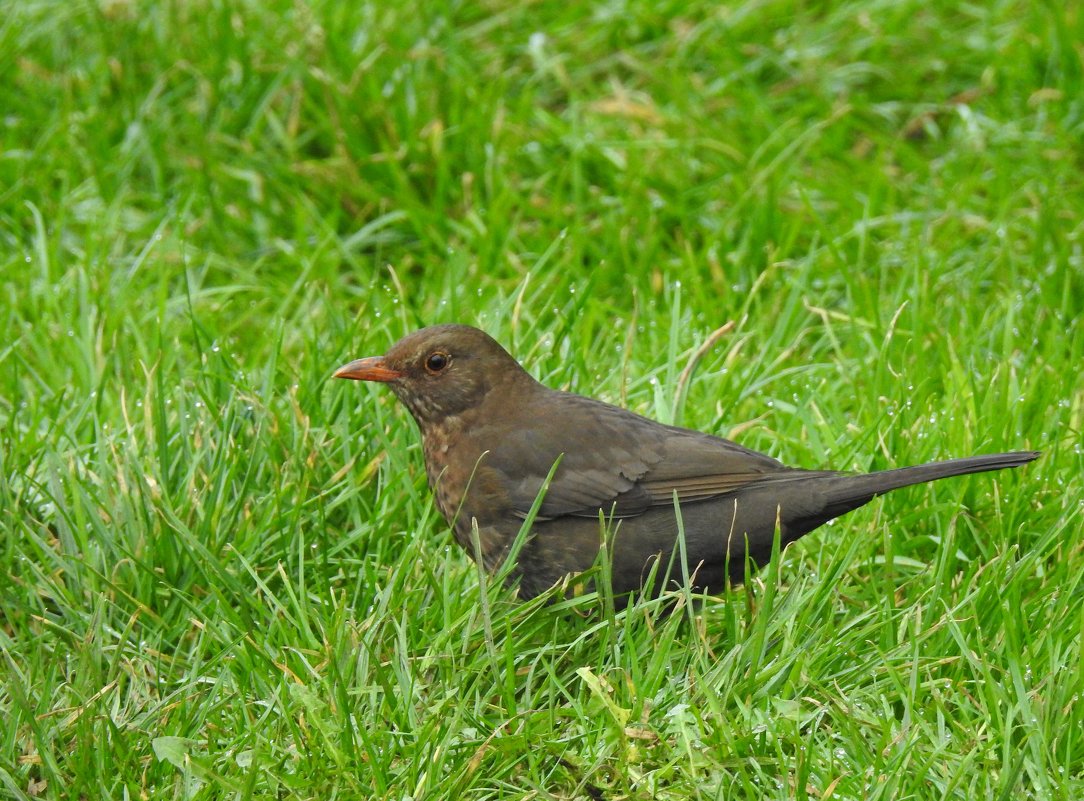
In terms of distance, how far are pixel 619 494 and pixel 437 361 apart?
24.4 inches

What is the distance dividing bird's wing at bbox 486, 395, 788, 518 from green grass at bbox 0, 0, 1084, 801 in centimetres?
26

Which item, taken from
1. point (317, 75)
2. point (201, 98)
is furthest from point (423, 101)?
point (201, 98)

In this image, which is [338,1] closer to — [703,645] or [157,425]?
[157,425]

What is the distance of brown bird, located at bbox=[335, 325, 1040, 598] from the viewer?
3.56m

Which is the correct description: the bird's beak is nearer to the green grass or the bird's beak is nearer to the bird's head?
the bird's head

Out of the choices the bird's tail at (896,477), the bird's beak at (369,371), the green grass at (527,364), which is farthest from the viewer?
the bird's beak at (369,371)

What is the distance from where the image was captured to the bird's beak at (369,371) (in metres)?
3.80

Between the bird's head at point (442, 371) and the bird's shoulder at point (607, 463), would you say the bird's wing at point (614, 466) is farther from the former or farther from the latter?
the bird's head at point (442, 371)

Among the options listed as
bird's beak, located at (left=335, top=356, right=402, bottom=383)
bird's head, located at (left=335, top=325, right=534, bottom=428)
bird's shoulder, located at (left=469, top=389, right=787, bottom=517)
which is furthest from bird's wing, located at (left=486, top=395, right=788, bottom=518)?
bird's beak, located at (left=335, top=356, right=402, bottom=383)

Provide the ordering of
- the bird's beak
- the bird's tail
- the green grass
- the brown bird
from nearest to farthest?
the green grass → the bird's tail → the brown bird → the bird's beak

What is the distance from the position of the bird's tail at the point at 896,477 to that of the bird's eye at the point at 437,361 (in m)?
1.04

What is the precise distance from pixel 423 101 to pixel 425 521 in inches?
95.0

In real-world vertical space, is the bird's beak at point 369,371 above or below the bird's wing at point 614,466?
above

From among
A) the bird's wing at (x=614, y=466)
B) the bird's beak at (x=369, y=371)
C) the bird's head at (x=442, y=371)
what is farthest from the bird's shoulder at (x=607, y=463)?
the bird's beak at (x=369, y=371)
